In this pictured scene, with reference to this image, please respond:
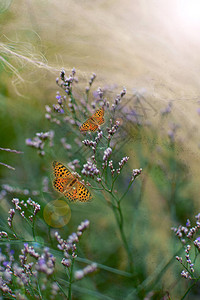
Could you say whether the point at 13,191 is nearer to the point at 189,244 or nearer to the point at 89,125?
the point at 89,125

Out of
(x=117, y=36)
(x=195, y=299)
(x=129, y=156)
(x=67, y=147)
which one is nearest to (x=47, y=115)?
(x=67, y=147)

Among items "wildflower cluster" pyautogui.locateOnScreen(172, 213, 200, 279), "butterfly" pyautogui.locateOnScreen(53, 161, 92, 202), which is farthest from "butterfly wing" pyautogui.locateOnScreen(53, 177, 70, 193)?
"wildflower cluster" pyautogui.locateOnScreen(172, 213, 200, 279)

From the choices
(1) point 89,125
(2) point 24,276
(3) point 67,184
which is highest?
(1) point 89,125

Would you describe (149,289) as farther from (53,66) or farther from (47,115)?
(53,66)

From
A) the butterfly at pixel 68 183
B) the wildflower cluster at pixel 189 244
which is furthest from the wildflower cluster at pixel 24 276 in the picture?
the wildflower cluster at pixel 189 244

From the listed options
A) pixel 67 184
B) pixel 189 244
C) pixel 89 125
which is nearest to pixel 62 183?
pixel 67 184
